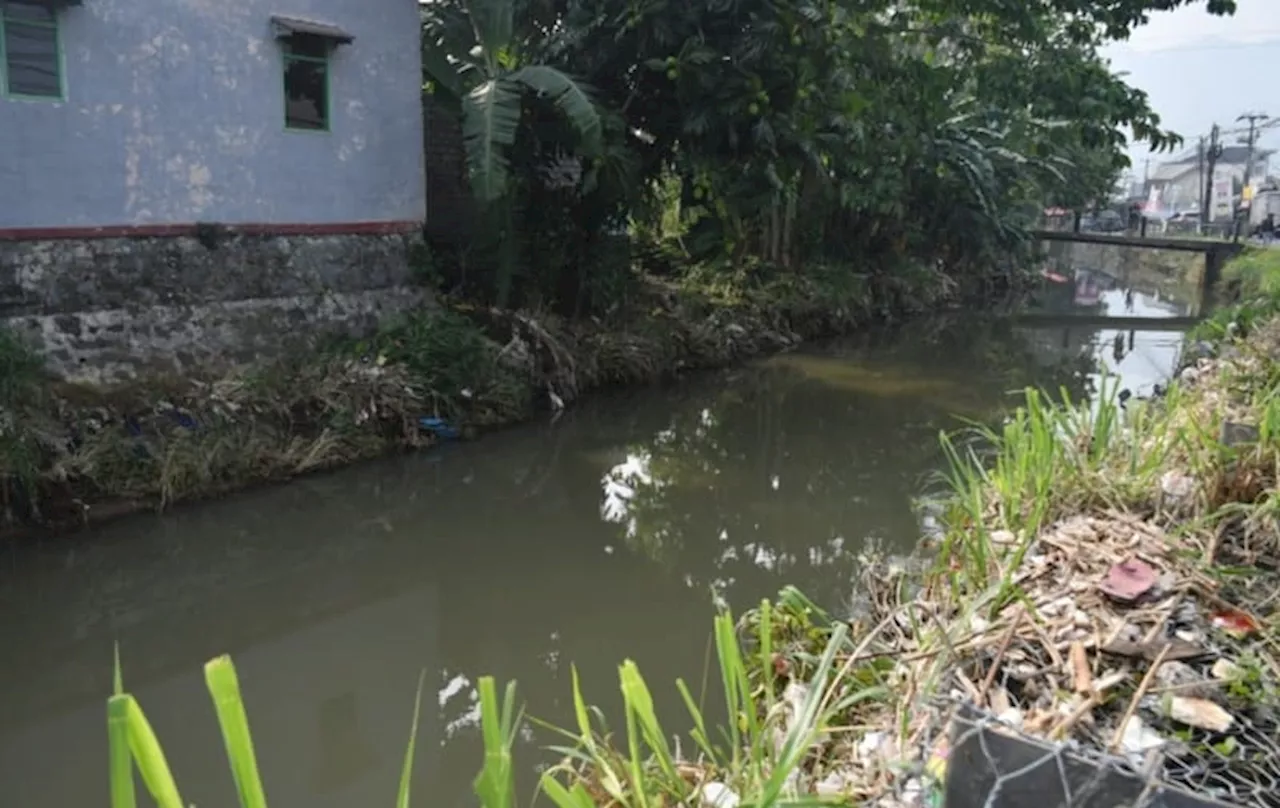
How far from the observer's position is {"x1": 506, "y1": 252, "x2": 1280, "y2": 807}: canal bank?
5.92ft

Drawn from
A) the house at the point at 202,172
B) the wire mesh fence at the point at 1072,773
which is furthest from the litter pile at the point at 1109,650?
the house at the point at 202,172

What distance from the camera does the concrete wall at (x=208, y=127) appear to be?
19.9 ft

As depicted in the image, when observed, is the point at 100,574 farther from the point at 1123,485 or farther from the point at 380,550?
the point at 1123,485

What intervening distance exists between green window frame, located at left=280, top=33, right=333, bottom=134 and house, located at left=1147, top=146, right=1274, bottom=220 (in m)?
42.6

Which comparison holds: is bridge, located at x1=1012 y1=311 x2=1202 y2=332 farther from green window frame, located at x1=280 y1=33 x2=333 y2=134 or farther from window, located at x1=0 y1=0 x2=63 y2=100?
window, located at x1=0 y1=0 x2=63 y2=100

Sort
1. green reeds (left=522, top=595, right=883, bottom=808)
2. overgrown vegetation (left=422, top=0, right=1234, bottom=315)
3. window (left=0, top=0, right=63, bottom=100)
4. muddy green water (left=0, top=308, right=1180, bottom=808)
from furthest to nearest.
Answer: overgrown vegetation (left=422, top=0, right=1234, bottom=315) → window (left=0, top=0, right=63, bottom=100) → muddy green water (left=0, top=308, right=1180, bottom=808) → green reeds (left=522, top=595, right=883, bottom=808)

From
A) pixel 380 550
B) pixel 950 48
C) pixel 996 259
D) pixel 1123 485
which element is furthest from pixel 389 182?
pixel 996 259

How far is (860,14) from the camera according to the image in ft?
31.2

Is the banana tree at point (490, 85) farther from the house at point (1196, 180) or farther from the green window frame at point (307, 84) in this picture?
the house at point (1196, 180)

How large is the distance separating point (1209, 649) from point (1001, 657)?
50cm

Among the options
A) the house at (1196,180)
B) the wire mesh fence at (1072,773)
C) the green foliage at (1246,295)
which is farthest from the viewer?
the house at (1196,180)

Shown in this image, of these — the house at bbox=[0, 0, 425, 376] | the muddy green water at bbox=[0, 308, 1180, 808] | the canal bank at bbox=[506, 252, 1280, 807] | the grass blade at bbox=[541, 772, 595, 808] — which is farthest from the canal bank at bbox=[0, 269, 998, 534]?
the grass blade at bbox=[541, 772, 595, 808]

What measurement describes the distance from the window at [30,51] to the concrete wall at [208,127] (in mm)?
81

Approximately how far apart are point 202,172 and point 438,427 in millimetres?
2502
